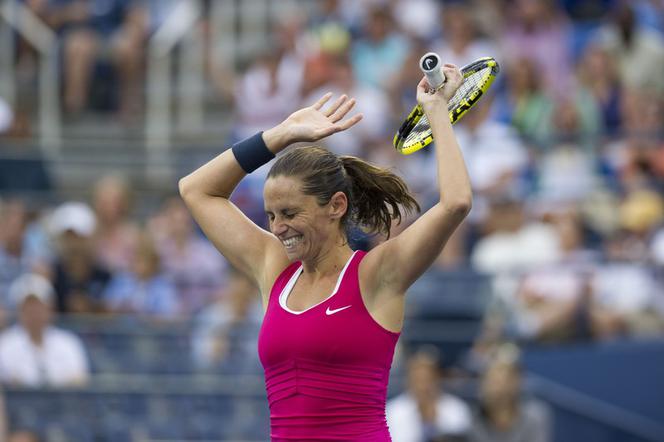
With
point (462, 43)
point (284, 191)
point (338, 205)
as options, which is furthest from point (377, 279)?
point (462, 43)

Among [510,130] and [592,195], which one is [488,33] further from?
[592,195]

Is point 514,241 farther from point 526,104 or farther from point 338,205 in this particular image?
point 338,205

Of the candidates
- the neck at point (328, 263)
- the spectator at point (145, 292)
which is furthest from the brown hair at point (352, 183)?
the spectator at point (145, 292)

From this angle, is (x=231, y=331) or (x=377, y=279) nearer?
(x=377, y=279)

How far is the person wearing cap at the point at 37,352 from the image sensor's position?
9133mm

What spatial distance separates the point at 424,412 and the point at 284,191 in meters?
4.36

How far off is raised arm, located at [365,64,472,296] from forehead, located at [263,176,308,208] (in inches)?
11.8

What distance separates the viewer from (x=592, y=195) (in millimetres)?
10375

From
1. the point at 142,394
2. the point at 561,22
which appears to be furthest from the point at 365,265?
the point at 561,22

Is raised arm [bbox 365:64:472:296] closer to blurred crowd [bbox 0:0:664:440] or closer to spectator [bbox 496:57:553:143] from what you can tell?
blurred crowd [bbox 0:0:664:440]

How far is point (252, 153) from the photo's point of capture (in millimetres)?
4449

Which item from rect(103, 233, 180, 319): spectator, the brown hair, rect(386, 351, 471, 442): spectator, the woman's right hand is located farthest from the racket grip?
rect(103, 233, 180, 319): spectator

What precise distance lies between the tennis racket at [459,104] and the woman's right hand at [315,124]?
0.23m

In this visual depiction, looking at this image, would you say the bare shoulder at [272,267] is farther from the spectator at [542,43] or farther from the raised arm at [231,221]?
the spectator at [542,43]
